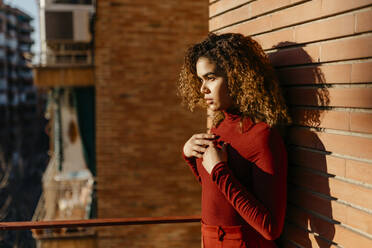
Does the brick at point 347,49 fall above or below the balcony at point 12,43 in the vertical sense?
below

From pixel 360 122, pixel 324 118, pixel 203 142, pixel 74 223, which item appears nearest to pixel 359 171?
pixel 360 122

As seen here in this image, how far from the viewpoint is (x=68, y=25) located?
8.47 m

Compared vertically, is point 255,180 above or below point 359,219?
above

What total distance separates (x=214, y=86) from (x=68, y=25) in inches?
285

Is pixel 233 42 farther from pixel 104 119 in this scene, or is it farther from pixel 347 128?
pixel 104 119

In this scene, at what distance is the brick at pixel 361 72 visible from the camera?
1.50 metres

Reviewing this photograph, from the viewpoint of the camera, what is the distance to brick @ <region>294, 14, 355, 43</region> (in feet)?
5.20

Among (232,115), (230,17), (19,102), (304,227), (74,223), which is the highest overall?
(230,17)

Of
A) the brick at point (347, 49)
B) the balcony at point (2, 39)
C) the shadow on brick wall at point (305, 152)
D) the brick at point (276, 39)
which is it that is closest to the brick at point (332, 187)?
the shadow on brick wall at point (305, 152)

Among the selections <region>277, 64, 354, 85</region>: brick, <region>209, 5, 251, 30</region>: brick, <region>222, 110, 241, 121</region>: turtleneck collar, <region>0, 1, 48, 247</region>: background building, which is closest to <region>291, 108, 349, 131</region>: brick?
<region>277, 64, 354, 85</region>: brick

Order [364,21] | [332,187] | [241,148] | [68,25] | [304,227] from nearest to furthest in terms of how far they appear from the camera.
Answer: [364,21] → [332,187] → [241,148] → [304,227] → [68,25]

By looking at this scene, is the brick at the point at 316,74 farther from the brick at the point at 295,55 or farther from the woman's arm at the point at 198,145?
the woman's arm at the point at 198,145

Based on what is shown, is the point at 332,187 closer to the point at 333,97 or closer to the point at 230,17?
the point at 333,97

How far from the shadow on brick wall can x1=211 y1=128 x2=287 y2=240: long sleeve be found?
18 cm
